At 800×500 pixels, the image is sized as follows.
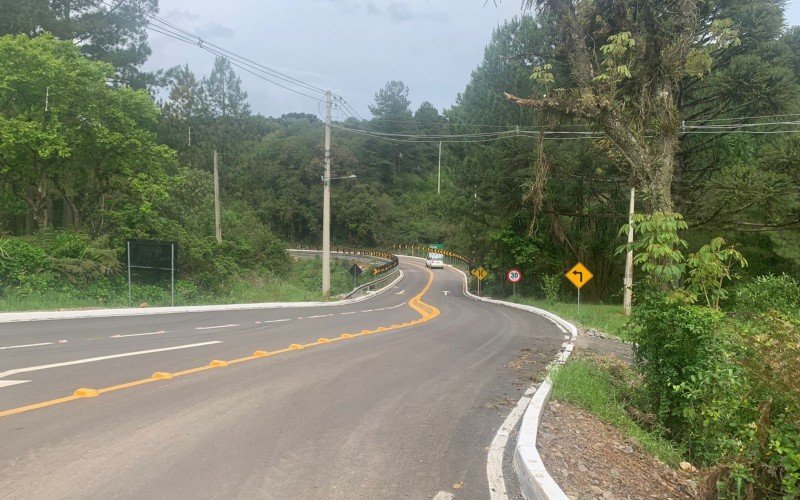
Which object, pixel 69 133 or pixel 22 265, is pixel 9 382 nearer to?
pixel 22 265

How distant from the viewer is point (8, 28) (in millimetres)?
25828

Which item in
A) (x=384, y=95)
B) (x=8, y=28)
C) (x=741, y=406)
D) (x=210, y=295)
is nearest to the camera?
(x=741, y=406)

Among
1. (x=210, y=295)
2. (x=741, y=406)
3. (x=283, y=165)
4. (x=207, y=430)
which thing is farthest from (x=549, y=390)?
(x=283, y=165)

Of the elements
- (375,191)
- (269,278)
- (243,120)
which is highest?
(243,120)

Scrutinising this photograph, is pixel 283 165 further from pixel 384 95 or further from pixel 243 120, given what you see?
pixel 384 95

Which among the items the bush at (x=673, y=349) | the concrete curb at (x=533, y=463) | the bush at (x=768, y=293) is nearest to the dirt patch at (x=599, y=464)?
the concrete curb at (x=533, y=463)

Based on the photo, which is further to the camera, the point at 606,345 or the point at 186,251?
the point at 186,251

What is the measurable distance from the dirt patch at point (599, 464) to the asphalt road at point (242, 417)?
Answer: 69 centimetres

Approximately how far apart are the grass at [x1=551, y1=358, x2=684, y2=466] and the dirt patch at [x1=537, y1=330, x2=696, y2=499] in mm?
230

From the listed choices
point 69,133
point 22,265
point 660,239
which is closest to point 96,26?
point 69,133

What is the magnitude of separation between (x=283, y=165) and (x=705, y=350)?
88.4 meters

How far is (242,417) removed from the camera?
6.02 meters

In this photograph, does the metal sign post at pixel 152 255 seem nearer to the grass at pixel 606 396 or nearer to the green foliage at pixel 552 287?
the grass at pixel 606 396

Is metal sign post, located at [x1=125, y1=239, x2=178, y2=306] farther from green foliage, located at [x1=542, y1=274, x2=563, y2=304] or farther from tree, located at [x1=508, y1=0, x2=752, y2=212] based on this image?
green foliage, located at [x1=542, y1=274, x2=563, y2=304]
